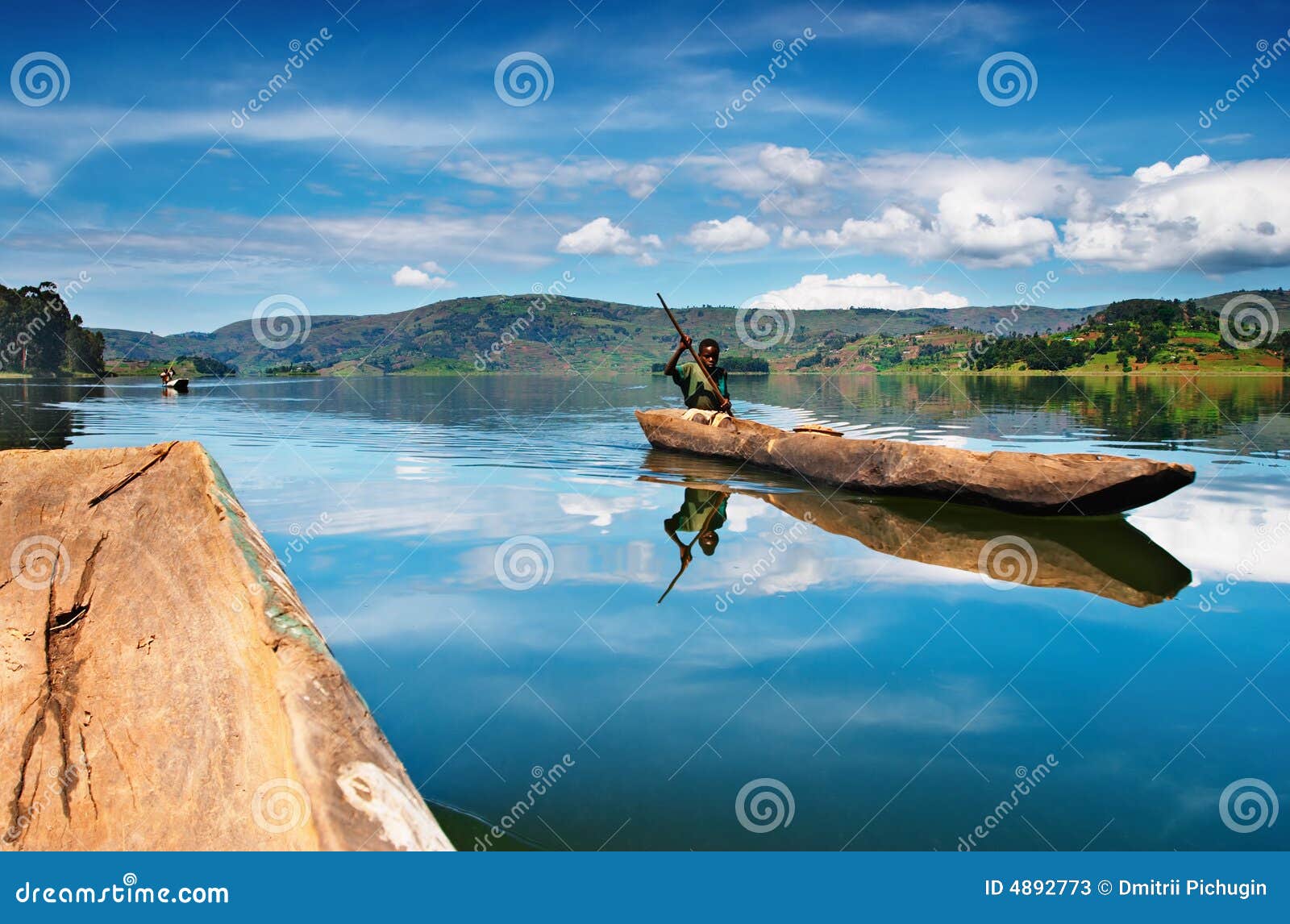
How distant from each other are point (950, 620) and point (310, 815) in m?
5.31

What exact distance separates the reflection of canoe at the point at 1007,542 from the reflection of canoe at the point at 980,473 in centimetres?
26

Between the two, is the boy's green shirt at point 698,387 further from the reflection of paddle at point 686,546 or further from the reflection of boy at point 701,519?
the reflection of paddle at point 686,546

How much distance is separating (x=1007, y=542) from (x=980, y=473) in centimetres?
146

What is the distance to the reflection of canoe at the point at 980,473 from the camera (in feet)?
31.8

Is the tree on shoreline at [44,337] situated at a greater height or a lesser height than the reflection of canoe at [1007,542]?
greater

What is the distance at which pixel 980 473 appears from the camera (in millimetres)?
10828

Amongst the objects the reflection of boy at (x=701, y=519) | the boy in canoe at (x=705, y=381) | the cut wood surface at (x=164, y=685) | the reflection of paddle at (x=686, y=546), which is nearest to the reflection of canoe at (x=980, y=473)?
the reflection of boy at (x=701, y=519)

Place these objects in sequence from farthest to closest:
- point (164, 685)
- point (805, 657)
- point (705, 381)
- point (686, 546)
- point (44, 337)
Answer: point (44, 337) < point (705, 381) < point (686, 546) < point (805, 657) < point (164, 685)

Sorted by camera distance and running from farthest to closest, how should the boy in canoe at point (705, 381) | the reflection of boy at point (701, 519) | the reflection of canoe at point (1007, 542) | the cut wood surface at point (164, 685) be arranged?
1. the boy in canoe at point (705, 381)
2. the reflection of boy at point (701, 519)
3. the reflection of canoe at point (1007, 542)
4. the cut wood surface at point (164, 685)

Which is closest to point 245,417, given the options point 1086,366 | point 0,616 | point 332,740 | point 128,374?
point 0,616

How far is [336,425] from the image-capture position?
27.0m

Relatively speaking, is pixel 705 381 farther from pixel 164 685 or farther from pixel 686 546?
pixel 164 685

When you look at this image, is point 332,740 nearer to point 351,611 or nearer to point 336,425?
point 351,611

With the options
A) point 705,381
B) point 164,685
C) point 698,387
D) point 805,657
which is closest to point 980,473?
point 805,657
